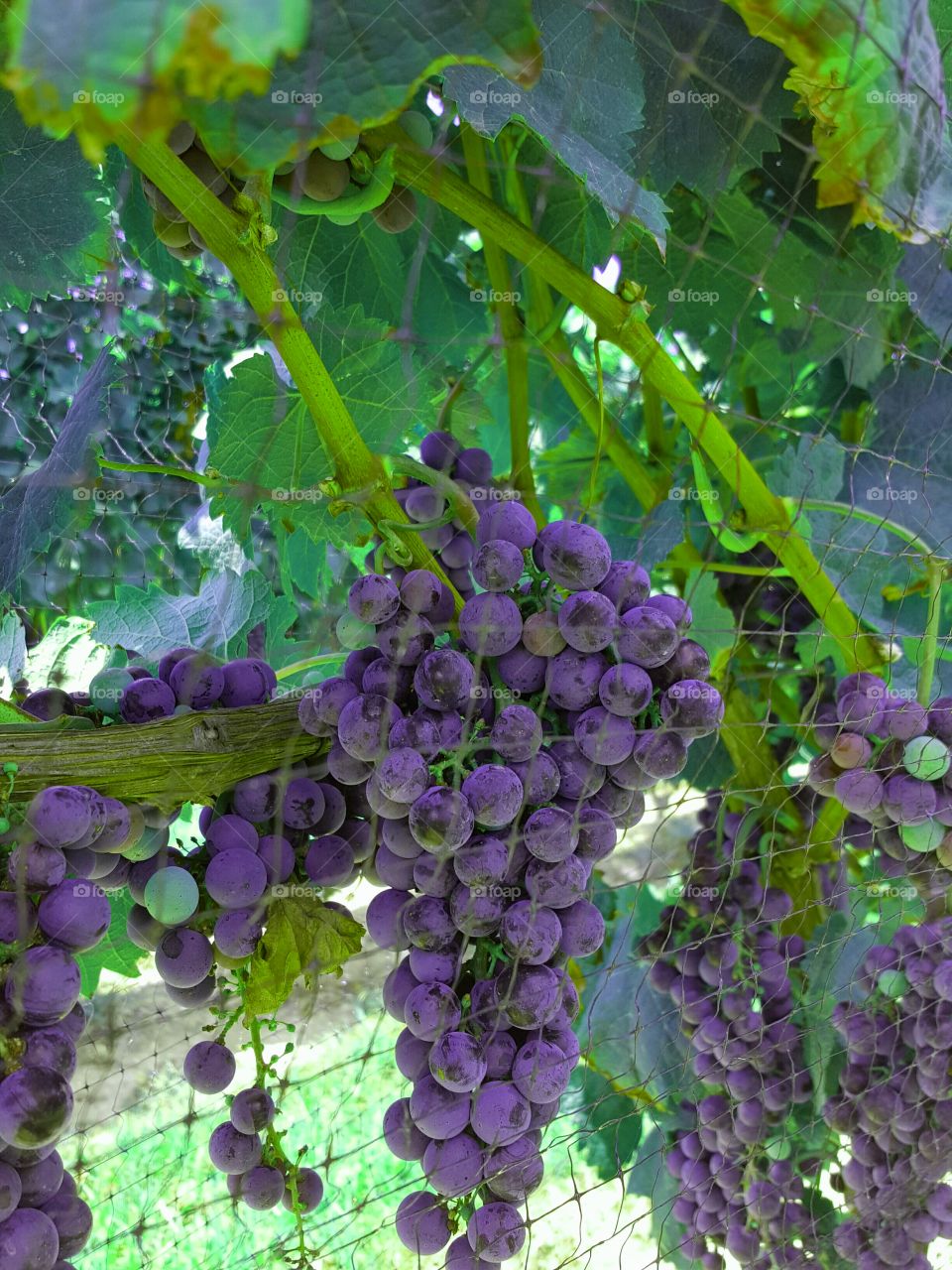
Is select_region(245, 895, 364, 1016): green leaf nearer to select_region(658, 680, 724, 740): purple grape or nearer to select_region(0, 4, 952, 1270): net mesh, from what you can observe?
select_region(0, 4, 952, 1270): net mesh

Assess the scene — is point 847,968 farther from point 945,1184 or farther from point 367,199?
point 367,199

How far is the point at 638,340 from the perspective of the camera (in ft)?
2.47

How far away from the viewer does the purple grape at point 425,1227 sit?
0.61 m

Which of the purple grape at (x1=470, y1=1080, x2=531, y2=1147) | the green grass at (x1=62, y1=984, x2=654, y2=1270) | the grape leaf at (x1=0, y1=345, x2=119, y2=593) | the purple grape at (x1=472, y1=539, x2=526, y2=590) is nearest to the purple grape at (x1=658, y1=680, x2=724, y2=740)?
the purple grape at (x1=472, y1=539, x2=526, y2=590)

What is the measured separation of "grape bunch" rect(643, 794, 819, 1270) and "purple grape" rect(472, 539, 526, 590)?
0.37 m

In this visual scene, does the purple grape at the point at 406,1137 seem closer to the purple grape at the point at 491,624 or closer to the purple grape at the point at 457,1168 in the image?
the purple grape at the point at 457,1168

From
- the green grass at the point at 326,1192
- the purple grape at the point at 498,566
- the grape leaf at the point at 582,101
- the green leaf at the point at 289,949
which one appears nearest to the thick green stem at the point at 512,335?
the grape leaf at the point at 582,101

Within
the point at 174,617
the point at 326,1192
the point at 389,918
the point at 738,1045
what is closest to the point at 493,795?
the point at 389,918

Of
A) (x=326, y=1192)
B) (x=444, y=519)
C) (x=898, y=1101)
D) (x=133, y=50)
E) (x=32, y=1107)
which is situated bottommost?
(x=326, y=1192)

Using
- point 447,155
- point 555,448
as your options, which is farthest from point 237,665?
point 555,448

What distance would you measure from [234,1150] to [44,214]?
618mm

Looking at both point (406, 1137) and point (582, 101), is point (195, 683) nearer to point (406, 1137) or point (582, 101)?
point (406, 1137)

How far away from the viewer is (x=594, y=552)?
0.59 metres

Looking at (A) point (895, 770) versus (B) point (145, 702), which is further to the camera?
(A) point (895, 770)
